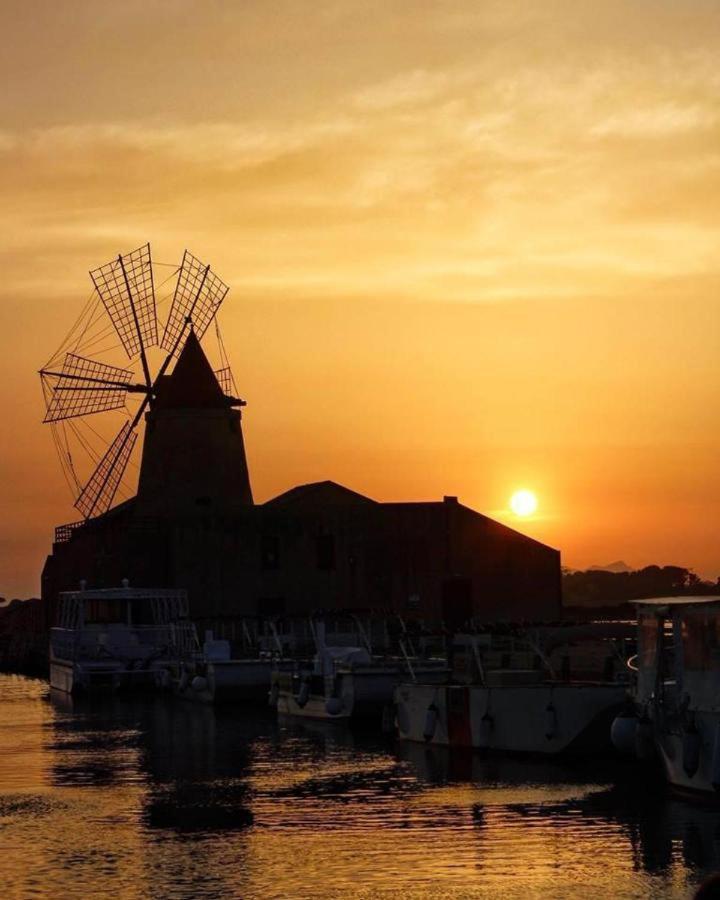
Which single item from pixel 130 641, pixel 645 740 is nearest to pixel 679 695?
pixel 645 740

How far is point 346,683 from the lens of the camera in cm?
4550

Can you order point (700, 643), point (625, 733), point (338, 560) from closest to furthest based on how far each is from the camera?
point (700, 643), point (625, 733), point (338, 560)

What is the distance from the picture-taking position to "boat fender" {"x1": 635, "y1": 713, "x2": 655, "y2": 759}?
2766 centimetres

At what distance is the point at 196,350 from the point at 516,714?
5247 centimetres

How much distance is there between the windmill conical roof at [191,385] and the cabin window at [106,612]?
10.3 m

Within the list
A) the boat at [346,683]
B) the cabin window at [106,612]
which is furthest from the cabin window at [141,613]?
the boat at [346,683]

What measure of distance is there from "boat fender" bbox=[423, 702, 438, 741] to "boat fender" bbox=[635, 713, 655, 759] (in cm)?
960

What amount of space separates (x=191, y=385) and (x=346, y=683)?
129 feet

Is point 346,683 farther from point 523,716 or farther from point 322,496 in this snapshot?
point 322,496

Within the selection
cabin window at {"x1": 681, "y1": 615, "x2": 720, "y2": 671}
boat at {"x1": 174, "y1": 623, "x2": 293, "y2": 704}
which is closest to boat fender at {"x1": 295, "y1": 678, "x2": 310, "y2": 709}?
boat at {"x1": 174, "y1": 623, "x2": 293, "y2": 704}

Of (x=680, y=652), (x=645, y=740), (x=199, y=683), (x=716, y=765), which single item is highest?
(x=680, y=652)

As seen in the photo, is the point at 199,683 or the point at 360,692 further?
the point at 199,683

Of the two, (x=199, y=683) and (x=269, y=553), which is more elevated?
A: (x=269, y=553)

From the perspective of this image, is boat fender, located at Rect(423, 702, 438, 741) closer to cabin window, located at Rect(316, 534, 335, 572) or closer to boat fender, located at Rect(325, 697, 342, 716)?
boat fender, located at Rect(325, 697, 342, 716)
